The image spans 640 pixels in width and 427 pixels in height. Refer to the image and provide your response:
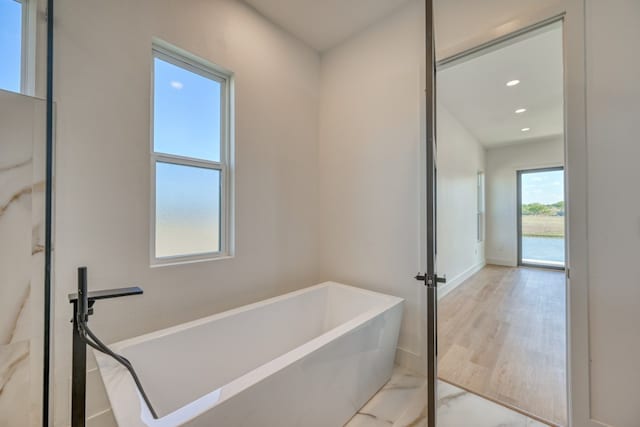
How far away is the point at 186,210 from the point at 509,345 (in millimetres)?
3102

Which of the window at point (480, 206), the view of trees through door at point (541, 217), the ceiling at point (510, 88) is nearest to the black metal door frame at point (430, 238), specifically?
the ceiling at point (510, 88)

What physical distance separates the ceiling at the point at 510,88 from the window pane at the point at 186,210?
84.2 inches

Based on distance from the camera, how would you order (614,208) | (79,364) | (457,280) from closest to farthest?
(79,364) < (614,208) < (457,280)

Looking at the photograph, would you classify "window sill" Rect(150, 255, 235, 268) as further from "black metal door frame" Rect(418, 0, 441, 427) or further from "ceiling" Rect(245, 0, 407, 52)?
"ceiling" Rect(245, 0, 407, 52)

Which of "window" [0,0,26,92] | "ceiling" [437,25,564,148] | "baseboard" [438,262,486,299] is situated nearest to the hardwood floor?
"baseboard" [438,262,486,299]

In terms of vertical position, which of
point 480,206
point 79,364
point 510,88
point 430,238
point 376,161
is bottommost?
point 79,364

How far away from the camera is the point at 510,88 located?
3.18 meters

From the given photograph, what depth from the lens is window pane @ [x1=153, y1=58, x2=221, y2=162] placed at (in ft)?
5.72

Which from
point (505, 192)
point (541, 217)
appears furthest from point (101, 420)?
point (541, 217)

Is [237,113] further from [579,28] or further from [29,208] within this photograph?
[579,28]

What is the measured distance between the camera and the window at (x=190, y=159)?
1.73 m

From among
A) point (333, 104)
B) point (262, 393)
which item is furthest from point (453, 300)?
point (262, 393)

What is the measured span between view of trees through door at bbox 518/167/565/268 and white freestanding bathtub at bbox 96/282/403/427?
558 centimetres

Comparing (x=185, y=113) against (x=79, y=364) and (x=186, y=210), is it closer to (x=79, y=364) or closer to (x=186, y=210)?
(x=186, y=210)
